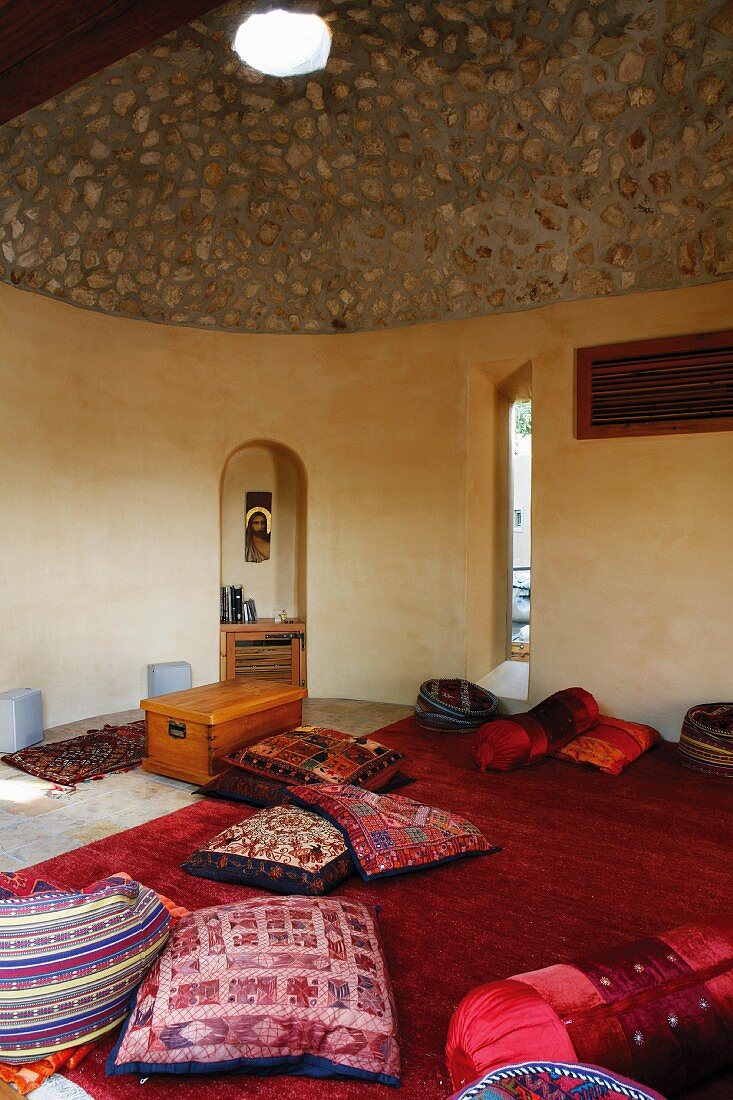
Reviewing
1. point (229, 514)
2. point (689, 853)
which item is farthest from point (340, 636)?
point (689, 853)

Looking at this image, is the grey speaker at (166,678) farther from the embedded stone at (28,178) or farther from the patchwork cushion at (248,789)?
the embedded stone at (28,178)

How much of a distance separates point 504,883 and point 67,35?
3.04 m

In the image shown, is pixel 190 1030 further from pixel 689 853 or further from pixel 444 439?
pixel 444 439

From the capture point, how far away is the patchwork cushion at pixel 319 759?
364cm

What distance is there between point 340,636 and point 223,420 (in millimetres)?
2118

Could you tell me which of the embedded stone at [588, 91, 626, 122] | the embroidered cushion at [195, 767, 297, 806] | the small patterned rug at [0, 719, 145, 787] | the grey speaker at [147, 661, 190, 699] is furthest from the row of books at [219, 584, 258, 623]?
the embedded stone at [588, 91, 626, 122]

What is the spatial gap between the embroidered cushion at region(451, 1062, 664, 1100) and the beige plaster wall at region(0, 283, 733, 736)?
13.7ft

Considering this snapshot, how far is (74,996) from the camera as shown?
5.89ft

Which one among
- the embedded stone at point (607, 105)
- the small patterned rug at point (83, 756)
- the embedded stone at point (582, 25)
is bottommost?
the small patterned rug at point (83, 756)

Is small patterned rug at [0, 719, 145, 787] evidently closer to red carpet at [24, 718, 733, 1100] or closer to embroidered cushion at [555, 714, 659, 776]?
red carpet at [24, 718, 733, 1100]

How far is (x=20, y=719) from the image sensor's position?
15.5 ft

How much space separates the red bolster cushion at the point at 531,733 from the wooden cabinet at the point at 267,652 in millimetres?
2263

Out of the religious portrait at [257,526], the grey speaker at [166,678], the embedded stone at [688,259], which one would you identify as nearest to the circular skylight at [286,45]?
the embedded stone at [688,259]

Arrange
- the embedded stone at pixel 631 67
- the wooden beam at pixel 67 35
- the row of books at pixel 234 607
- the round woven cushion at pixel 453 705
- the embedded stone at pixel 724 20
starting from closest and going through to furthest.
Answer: the wooden beam at pixel 67 35, the embedded stone at pixel 724 20, the embedded stone at pixel 631 67, the round woven cushion at pixel 453 705, the row of books at pixel 234 607
